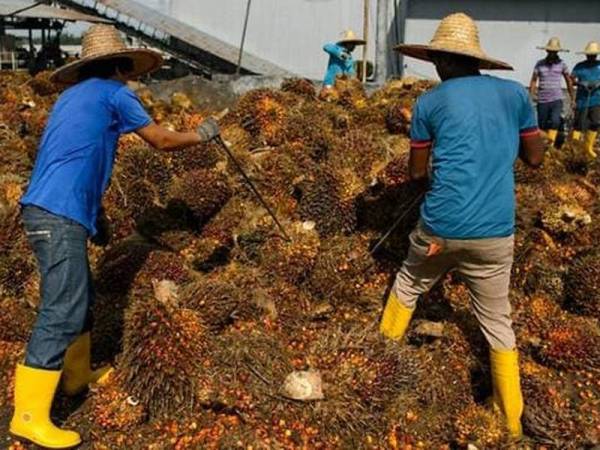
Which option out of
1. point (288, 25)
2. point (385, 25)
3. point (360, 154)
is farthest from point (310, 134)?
point (288, 25)

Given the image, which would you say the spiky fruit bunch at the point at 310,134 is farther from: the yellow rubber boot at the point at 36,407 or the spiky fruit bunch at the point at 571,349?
the yellow rubber boot at the point at 36,407

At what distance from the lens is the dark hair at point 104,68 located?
148 inches

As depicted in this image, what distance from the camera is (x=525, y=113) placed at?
356 centimetres

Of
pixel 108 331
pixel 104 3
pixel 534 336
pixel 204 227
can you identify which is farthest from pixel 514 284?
pixel 104 3

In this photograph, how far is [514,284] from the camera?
4945 mm

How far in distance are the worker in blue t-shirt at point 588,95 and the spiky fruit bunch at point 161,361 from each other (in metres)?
7.90

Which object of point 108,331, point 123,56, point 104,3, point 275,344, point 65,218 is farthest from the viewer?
point 104,3

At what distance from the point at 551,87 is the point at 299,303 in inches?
267

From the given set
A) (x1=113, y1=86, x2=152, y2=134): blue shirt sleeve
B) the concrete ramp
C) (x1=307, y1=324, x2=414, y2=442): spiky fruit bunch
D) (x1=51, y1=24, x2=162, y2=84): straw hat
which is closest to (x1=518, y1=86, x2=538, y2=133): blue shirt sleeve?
(x1=307, y1=324, x2=414, y2=442): spiky fruit bunch

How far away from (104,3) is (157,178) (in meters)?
17.7

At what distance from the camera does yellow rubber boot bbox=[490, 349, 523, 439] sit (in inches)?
141

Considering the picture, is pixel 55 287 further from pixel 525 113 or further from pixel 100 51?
pixel 525 113

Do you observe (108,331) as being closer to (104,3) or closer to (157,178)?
(157,178)

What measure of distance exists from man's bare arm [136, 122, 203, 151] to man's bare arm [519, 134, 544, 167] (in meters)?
1.93
